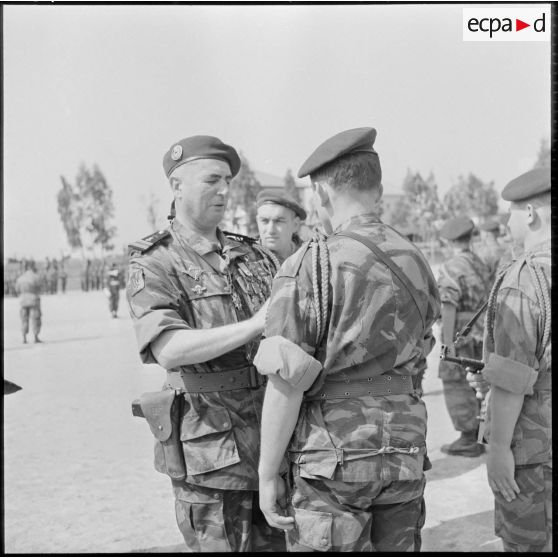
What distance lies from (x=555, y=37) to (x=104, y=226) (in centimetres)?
3879

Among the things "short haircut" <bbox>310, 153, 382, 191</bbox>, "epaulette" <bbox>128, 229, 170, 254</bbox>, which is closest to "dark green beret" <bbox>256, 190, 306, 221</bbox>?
"epaulette" <bbox>128, 229, 170, 254</bbox>

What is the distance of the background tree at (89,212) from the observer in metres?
35.9

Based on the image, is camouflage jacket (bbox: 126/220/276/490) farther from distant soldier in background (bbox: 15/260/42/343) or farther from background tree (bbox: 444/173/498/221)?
background tree (bbox: 444/173/498/221)

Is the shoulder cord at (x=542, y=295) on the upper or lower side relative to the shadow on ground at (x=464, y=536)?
upper

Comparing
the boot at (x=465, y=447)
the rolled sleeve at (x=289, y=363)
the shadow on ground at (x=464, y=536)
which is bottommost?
the shadow on ground at (x=464, y=536)

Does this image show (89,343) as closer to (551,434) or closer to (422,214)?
(551,434)

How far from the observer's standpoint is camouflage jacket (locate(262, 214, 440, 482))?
2.13 m

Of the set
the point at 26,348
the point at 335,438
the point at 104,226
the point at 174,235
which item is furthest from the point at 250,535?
the point at 104,226

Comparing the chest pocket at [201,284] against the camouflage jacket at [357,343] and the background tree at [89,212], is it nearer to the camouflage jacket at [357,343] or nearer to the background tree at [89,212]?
the camouflage jacket at [357,343]

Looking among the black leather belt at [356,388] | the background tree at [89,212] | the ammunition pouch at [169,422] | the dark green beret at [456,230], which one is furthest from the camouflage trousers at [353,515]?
the background tree at [89,212]

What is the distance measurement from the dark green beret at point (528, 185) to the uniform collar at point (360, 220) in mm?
921

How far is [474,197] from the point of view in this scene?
4053 centimetres

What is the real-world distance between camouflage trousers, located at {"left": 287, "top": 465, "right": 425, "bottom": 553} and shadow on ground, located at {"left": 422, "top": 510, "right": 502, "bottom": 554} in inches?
70.1

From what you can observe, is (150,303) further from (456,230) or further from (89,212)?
(89,212)
